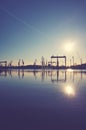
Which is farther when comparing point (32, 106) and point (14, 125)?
point (32, 106)

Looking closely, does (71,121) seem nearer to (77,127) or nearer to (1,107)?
(77,127)

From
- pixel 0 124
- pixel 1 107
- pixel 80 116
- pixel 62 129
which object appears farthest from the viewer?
pixel 1 107

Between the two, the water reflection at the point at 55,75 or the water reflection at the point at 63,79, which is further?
the water reflection at the point at 55,75

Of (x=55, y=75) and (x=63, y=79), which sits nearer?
(x=63, y=79)

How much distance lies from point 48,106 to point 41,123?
118 inches

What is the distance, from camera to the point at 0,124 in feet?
25.1

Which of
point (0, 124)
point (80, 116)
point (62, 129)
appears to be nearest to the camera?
point (62, 129)

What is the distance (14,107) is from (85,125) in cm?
431

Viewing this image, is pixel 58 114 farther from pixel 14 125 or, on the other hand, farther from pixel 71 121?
pixel 14 125

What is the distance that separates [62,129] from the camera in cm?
709

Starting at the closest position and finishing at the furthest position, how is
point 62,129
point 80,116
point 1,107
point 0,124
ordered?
1. point 62,129
2. point 0,124
3. point 80,116
4. point 1,107

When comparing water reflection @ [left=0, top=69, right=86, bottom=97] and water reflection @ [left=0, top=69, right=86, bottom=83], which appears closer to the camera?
water reflection @ [left=0, top=69, right=86, bottom=97]

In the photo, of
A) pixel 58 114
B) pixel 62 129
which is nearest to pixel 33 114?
pixel 58 114

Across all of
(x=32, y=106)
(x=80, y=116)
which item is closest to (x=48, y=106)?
(x=32, y=106)
